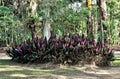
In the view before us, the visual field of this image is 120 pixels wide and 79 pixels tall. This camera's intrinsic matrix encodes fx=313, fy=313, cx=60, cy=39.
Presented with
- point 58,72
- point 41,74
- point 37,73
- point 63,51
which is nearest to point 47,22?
point 63,51

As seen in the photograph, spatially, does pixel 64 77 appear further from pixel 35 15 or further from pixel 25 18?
pixel 25 18

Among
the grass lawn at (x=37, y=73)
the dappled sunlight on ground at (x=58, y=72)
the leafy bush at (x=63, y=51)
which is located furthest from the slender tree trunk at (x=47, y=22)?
the grass lawn at (x=37, y=73)

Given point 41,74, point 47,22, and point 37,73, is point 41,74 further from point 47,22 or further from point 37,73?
point 47,22

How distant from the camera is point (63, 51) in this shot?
1297 cm

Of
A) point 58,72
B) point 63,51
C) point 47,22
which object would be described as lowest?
point 58,72

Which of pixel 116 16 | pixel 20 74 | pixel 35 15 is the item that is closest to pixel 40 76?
pixel 20 74

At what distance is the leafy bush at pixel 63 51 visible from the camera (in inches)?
511

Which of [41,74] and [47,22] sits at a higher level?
[47,22]

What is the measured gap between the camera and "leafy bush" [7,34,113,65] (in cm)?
1298

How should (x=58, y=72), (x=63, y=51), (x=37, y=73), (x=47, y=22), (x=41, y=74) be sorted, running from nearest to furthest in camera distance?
(x=41, y=74) → (x=37, y=73) → (x=58, y=72) → (x=63, y=51) → (x=47, y=22)

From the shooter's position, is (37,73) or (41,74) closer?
(41,74)

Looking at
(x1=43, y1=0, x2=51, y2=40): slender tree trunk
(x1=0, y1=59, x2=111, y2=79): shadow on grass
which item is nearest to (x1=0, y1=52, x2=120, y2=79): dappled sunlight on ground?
(x1=0, y1=59, x2=111, y2=79): shadow on grass

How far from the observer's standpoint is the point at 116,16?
1451 inches

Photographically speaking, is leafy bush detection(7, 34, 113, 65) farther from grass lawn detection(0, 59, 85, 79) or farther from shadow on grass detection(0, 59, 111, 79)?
shadow on grass detection(0, 59, 111, 79)
